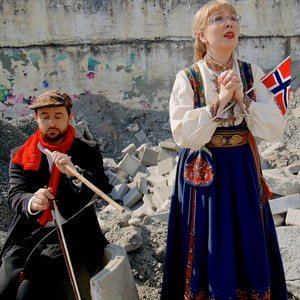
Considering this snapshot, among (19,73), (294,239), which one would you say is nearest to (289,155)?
(294,239)

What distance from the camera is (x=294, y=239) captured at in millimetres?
3746

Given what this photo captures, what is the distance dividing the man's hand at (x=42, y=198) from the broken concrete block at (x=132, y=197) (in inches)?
165

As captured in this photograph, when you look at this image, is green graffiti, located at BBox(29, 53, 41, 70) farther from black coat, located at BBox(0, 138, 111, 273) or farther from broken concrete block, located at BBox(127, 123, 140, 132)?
black coat, located at BBox(0, 138, 111, 273)

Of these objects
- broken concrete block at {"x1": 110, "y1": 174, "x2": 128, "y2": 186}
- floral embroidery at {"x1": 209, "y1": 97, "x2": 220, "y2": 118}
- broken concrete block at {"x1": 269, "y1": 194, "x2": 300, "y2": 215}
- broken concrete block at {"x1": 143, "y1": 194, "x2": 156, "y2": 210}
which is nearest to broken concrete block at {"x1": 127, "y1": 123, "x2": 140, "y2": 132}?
broken concrete block at {"x1": 110, "y1": 174, "x2": 128, "y2": 186}

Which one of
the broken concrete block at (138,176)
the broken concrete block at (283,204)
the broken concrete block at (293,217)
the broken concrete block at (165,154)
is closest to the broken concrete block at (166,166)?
the broken concrete block at (138,176)

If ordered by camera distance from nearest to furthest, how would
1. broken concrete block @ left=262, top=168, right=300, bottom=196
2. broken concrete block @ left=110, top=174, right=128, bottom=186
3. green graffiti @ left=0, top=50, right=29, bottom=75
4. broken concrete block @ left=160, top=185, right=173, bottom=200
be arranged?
broken concrete block @ left=262, top=168, right=300, bottom=196 < broken concrete block @ left=160, top=185, right=173, bottom=200 < broken concrete block @ left=110, top=174, right=128, bottom=186 < green graffiti @ left=0, top=50, right=29, bottom=75

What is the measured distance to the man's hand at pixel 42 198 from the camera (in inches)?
97.7

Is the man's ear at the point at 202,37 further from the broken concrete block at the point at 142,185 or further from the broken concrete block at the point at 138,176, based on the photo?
the broken concrete block at the point at 138,176

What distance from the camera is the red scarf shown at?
270 centimetres

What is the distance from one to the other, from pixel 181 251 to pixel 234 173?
2.19ft

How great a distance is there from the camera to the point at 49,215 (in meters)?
2.71

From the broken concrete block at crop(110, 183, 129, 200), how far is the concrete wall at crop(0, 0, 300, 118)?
541cm

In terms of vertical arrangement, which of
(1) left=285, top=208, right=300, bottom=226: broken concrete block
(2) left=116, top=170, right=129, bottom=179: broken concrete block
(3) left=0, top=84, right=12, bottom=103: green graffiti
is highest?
(3) left=0, top=84, right=12, bottom=103: green graffiti

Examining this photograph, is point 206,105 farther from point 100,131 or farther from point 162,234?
point 100,131
